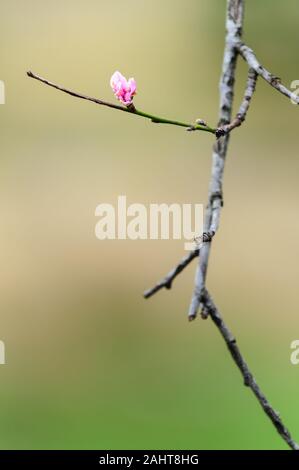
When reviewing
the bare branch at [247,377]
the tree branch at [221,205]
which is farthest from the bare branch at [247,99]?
the bare branch at [247,377]

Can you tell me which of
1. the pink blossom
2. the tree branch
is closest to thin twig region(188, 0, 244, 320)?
the tree branch

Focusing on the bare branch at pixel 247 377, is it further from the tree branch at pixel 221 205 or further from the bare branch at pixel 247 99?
the bare branch at pixel 247 99

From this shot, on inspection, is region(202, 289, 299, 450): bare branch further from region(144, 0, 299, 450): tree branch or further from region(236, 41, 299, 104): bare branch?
region(236, 41, 299, 104): bare branch

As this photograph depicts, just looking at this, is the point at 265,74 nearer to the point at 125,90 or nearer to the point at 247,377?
the point at 125,90

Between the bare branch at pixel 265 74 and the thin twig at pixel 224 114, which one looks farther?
the thin twig at pixel 224 114

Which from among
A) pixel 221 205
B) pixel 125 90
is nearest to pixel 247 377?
pixel 221 205

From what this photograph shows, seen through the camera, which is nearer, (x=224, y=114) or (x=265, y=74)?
(x=265, y=74)

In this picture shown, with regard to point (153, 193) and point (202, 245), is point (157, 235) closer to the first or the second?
point (153, 193)
